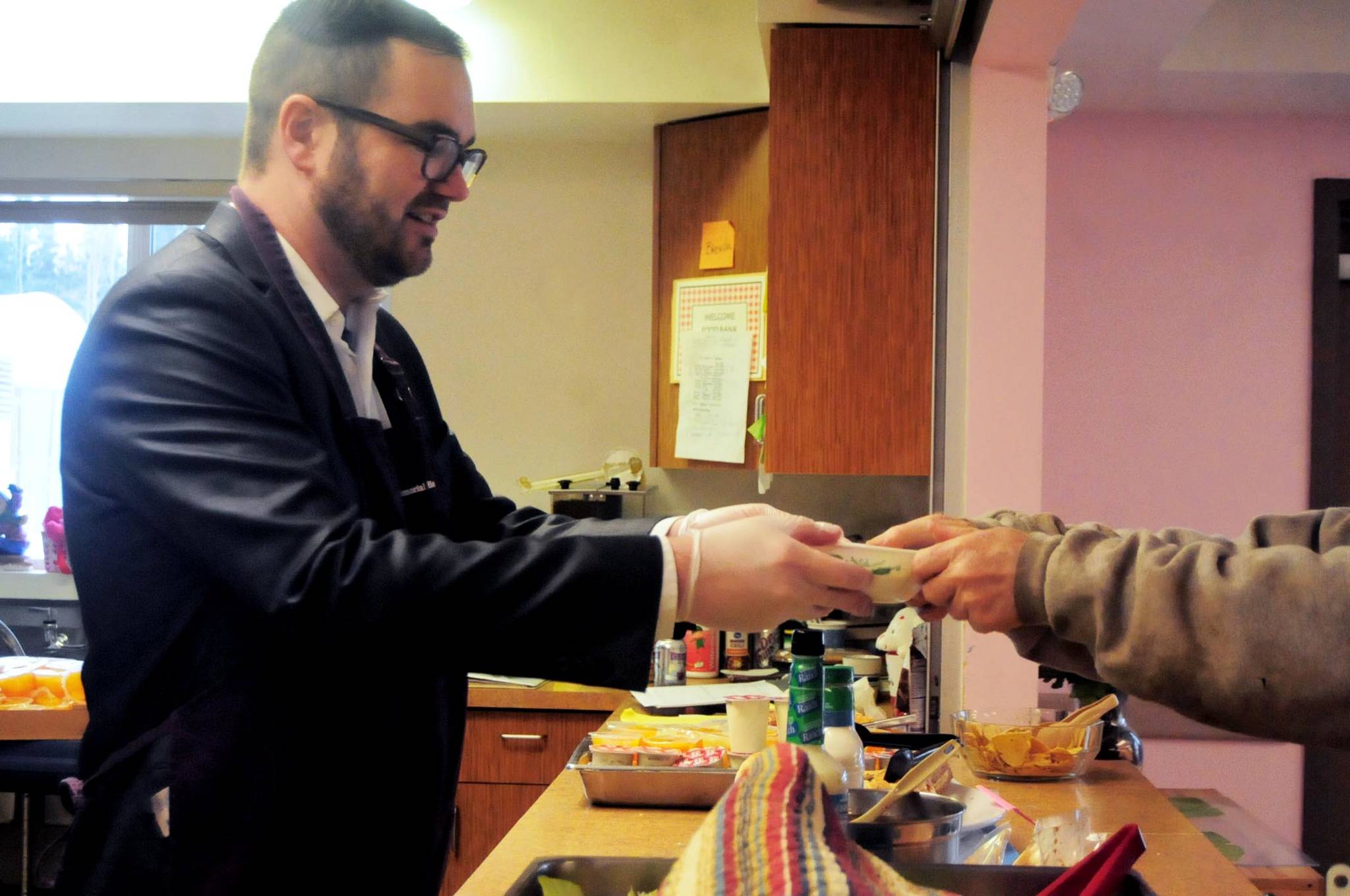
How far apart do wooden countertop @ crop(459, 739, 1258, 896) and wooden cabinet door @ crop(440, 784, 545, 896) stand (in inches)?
43.4

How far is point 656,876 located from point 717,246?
99.2 inches

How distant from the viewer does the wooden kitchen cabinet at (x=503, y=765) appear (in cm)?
302

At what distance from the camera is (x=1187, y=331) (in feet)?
12.4

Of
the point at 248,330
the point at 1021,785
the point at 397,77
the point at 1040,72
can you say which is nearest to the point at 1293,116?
the point at 1040,72

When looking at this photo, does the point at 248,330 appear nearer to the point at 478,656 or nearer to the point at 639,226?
the point at 478,656

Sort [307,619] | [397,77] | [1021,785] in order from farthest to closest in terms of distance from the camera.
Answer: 1. [1021,785]
2. [397,77]
3. [307,619]

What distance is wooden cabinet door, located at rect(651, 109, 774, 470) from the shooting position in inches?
132

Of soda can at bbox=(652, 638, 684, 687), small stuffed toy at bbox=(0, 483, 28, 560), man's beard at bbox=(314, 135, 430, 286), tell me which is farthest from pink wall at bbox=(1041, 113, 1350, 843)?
small stuffed toy at bbox=(0, 483, 28, 560)

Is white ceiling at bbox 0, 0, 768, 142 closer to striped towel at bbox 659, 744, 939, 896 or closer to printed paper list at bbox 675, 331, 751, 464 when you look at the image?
printed paper list at bbox 675, 331, 751, 464

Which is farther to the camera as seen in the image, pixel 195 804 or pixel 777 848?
pixel 195 804

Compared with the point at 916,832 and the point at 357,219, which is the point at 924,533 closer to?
the point at 916,832

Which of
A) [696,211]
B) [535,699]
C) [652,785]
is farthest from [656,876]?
[696,211]

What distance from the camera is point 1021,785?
6.61 feet

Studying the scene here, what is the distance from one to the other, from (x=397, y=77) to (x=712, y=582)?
745 mm
